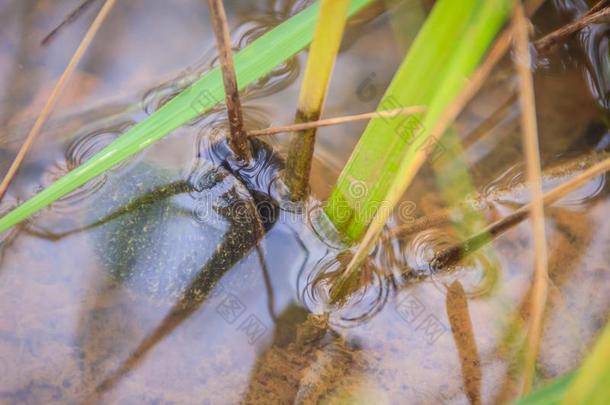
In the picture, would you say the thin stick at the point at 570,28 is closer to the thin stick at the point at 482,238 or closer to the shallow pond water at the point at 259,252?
the shallow pond water at the point at 259,252

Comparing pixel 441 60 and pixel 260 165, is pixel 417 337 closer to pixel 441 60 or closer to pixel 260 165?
pixel 260 165

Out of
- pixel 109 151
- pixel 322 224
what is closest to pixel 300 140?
pixel 322 224


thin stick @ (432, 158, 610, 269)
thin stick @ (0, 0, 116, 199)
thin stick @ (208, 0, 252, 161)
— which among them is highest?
thin stick @ (0, 0, 116, 199)

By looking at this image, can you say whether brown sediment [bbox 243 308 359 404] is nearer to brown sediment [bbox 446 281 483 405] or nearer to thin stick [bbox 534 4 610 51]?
brown sediment [bbox 446 281 483 405]

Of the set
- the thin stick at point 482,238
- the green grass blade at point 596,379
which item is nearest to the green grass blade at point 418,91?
the thin stick at point 482,238

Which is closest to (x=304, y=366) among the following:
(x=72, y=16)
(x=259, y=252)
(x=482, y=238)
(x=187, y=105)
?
(x=259, y=252)

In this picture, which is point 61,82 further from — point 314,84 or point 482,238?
point 482,238

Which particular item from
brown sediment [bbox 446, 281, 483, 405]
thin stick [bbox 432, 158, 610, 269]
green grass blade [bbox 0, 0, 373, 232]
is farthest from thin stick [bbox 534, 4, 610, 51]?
brown sediment [bbox 446, 281, 483, 405]
